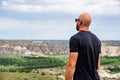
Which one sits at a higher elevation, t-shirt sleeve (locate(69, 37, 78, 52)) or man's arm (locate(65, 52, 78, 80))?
t-shirt sleeve (locate(69, 37, 78, 52))

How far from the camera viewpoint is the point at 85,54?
11539 mm

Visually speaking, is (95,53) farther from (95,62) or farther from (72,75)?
(72,75)

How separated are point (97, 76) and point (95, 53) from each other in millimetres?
719

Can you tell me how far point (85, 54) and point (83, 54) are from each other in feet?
0.26

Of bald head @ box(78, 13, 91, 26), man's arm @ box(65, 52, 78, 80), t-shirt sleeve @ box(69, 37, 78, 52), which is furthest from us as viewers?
bald head @ box(78, 13, 91, 26)

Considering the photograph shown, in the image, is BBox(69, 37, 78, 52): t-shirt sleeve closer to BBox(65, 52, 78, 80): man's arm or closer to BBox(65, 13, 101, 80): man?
BBox(65, 13, 101, 80): man

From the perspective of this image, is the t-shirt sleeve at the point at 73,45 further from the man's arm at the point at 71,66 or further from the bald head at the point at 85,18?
the bald head at the point at 85,18

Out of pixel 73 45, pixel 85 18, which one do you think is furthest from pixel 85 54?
pixel 85 18

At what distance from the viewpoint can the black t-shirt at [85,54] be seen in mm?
11307

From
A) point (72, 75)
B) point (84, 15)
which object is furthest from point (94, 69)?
point (84, 15)

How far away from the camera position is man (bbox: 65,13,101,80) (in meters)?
11.1

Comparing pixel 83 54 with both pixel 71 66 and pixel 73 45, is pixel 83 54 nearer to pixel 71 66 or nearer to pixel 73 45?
pixel 73 45

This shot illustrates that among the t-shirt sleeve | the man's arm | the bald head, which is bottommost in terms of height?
the man's arm

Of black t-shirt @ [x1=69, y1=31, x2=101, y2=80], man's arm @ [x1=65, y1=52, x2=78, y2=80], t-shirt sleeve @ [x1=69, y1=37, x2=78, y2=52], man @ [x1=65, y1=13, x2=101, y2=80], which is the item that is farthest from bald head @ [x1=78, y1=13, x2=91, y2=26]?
man's arm @ [x1=65, y1=52, x2=78, y2=80]
